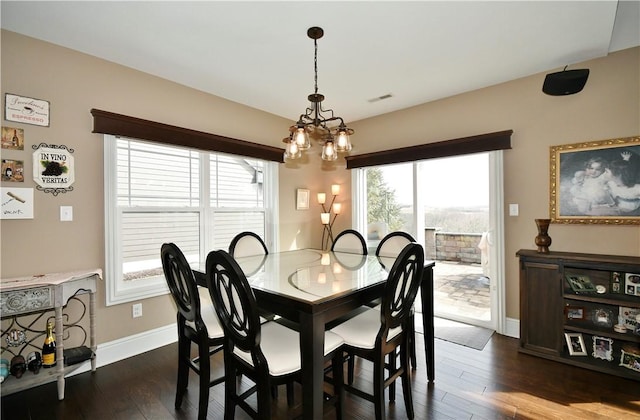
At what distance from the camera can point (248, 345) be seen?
1.45 meters

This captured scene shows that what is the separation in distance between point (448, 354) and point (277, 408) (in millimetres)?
1605

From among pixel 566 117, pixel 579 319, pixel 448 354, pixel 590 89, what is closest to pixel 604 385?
pixel 579 319

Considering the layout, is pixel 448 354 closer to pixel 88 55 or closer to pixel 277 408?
pixel 277 408

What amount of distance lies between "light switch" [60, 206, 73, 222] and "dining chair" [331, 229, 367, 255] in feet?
7.98

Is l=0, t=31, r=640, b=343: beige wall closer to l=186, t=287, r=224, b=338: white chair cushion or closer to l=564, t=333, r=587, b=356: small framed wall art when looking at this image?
l=564, t=333, r=587, b=356: small framed wall art

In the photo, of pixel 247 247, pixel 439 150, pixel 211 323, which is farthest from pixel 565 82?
pixel 211 323

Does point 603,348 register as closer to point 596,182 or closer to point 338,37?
point 596,182

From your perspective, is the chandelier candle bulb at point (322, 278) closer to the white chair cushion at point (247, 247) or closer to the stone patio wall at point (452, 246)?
the white chair cushion at point (247, 247)

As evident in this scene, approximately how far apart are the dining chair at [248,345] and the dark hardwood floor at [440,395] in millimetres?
376

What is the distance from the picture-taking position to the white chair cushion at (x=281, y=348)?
148 centimetres

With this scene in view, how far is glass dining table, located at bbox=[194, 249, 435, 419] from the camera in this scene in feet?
4.65

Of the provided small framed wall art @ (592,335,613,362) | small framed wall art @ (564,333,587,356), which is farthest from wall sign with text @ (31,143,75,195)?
small framed wall art @ (592,335,613,362)

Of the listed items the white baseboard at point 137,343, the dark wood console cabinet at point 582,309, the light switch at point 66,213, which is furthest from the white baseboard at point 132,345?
the dark wood console cabinet at point 582,309

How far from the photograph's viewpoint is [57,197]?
2.34 m
